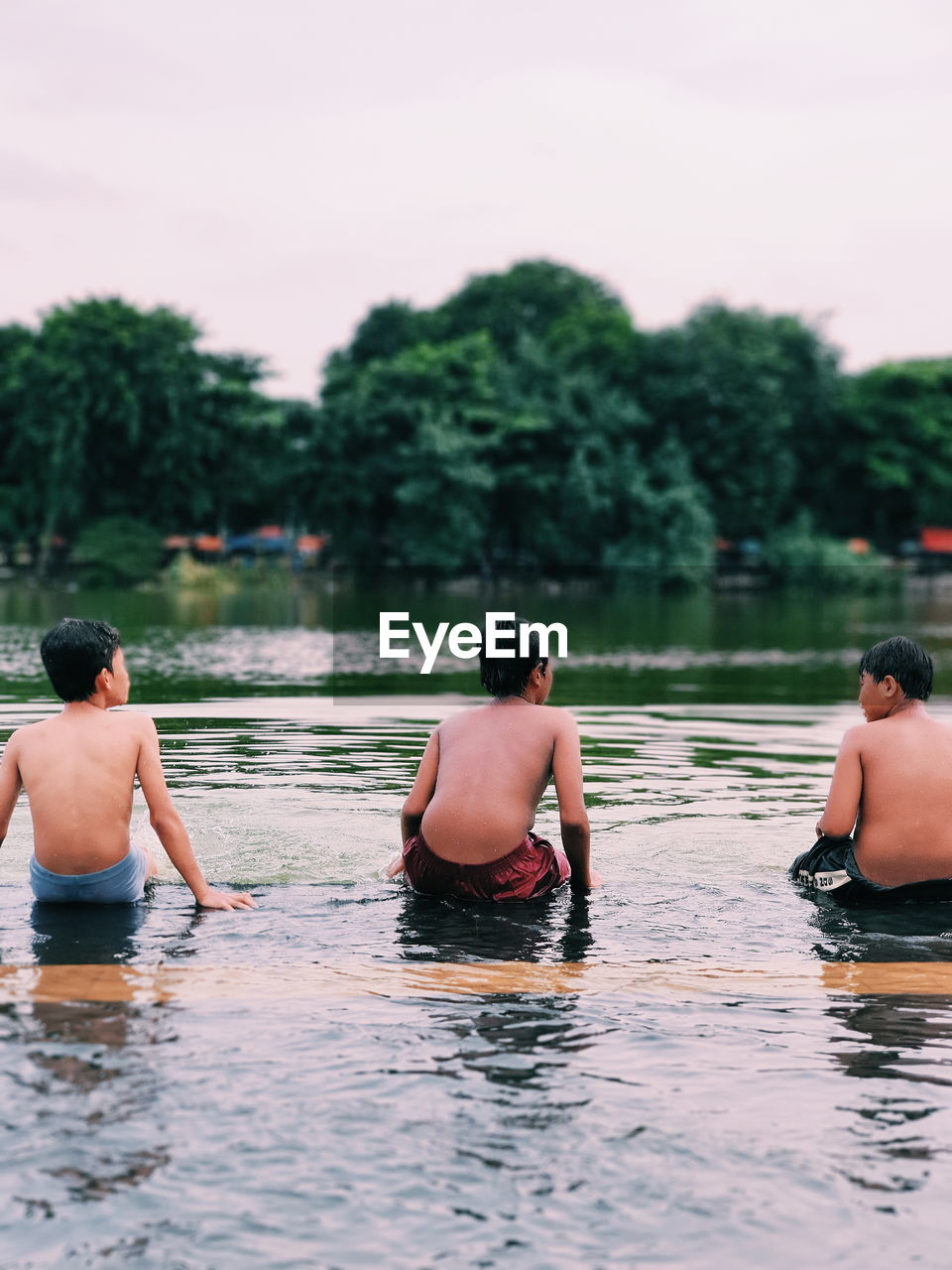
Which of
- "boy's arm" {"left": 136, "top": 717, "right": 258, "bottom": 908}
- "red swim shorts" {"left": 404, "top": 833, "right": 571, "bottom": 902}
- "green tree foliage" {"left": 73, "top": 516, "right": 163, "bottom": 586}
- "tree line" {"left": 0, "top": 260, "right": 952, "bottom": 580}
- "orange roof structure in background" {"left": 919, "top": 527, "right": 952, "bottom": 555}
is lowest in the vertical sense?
"red swim shorts" {"left": 404, "top": 833, "right": 571, "bottom": 902}

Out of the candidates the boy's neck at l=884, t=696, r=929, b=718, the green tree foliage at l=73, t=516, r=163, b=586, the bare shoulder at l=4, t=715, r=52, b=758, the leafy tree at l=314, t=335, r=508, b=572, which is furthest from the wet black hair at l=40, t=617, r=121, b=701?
the green tree foliage at l=73, t=516, r=163, b=586

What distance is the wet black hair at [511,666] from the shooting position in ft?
21.0

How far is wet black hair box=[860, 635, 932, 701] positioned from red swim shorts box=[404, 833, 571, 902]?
1.69m

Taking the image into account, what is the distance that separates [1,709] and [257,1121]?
10.6 m

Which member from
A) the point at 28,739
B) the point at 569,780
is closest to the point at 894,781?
the point at 569,780

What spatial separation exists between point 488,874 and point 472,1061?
2016 mm

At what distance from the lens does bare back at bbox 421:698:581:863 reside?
250 inches

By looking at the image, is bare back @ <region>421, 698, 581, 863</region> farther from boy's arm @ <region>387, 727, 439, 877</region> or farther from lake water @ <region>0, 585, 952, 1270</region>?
lake water @ <region>0, 585, 952, 1270</region>

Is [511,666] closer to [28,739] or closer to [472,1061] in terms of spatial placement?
[28,739]

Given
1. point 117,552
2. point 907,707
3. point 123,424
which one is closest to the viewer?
point 907,707

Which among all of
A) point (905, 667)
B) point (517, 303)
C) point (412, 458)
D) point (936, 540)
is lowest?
point (905, 667)

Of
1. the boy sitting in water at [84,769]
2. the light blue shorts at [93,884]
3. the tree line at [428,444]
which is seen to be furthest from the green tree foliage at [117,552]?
the boy sitting in water at [84,769]

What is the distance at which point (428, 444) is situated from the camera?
5653cm

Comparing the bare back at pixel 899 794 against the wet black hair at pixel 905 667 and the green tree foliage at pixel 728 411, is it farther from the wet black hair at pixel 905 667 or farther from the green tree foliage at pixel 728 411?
the green tree foliage at pixel 728 411
